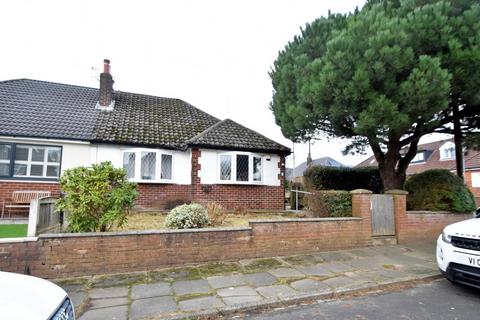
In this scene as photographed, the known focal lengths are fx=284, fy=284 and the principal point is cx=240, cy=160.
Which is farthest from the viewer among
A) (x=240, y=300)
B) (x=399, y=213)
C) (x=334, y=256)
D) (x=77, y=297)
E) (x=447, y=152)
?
(x=447, y=152)

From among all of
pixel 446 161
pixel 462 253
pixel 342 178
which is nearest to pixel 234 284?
pixel 462 253

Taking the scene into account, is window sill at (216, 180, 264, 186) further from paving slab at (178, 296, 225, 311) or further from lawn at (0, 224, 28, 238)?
paving slab at (178, 296, 225, 311)

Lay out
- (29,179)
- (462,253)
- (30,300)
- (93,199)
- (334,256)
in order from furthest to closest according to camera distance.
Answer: (29,179) → (334,256) → (93,199) → (462,253) → (30,300)

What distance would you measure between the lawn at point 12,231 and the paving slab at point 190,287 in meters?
4.41

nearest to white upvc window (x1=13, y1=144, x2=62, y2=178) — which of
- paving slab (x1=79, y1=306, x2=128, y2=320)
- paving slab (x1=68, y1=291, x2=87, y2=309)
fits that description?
paving slab (x1=68, y1=291, x2=87, y2=309)

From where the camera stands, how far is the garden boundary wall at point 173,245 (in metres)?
4.96

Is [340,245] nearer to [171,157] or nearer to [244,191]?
[244,191]

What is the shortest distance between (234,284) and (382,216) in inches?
194

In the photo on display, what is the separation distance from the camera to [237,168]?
12.1 metres

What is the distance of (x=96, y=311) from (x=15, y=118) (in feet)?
34.6

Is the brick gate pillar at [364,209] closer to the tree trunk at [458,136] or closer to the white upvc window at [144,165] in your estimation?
the tree trunk at [458,136]

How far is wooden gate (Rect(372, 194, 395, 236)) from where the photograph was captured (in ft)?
25.1

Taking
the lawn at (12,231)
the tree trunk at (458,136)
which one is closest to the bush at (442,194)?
the tree trunk at (458,136)

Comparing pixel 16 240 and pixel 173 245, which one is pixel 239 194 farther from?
pixel 16 240
